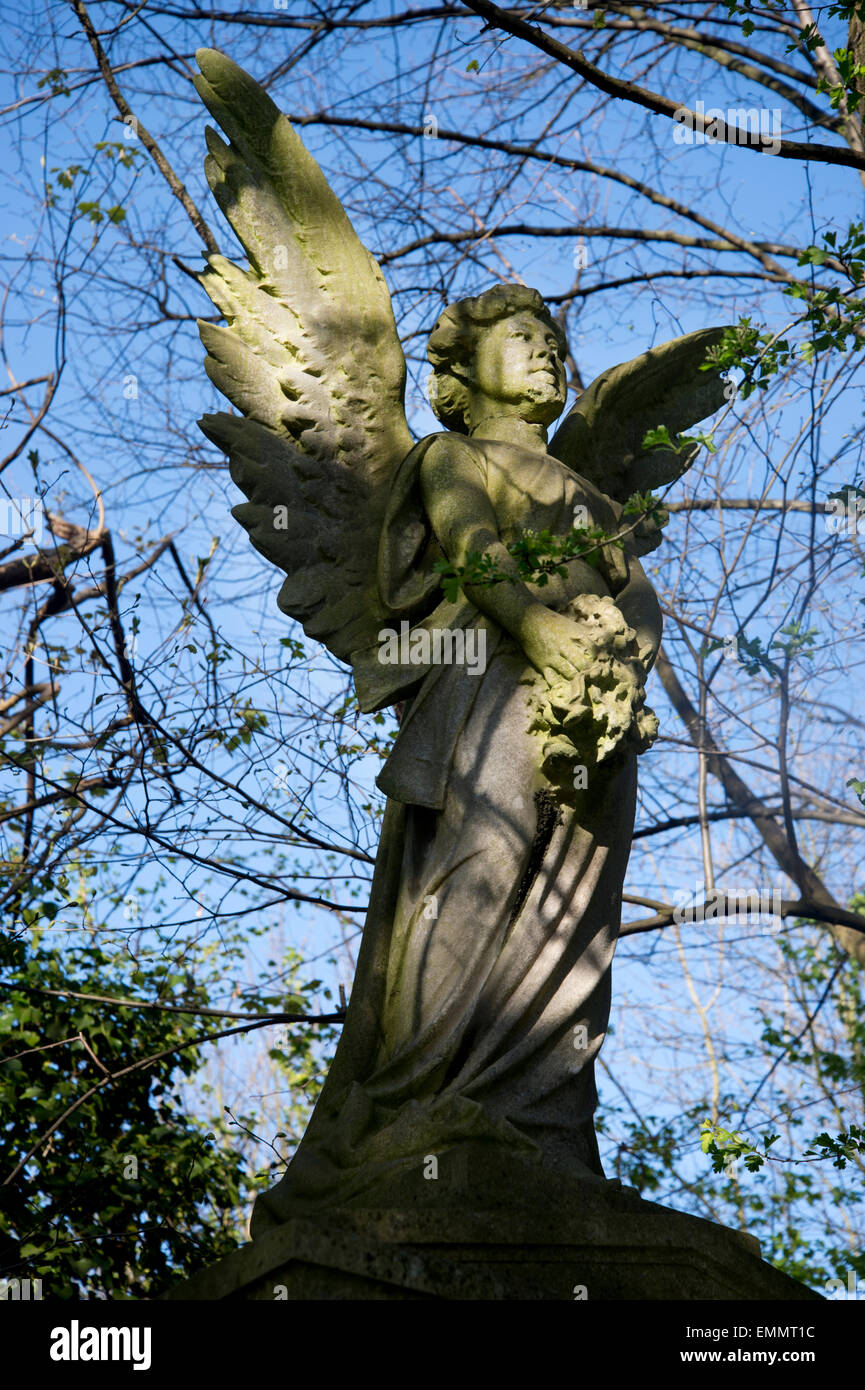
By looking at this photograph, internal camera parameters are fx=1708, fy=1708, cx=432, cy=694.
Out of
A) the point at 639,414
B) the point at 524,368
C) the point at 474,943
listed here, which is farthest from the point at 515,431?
the point at 474,943

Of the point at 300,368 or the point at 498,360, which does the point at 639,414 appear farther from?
the point at 300,368

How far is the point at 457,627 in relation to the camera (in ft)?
15.0

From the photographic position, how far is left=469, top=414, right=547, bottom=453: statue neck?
16.5 feet

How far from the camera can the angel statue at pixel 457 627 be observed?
4070 millimetres

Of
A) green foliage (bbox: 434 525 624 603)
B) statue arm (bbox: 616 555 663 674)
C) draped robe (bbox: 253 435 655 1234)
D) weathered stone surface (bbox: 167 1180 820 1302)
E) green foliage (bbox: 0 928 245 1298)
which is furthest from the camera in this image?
green foliage (bbox: 0 928 245 1298)

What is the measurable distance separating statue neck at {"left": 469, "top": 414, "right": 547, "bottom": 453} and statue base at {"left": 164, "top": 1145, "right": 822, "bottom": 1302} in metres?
2.19

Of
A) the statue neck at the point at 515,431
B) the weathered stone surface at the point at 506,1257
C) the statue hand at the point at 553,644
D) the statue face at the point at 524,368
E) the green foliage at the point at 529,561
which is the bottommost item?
the weathered stone surface at the point at 506,1257

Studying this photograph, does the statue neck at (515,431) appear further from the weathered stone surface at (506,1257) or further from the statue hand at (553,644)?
the weathered stone surface at (506,1257)

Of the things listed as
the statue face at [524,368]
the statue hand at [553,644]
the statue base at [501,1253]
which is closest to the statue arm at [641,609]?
the statue hand at [553,644]

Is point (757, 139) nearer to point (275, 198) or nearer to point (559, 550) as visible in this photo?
point (275, 198)

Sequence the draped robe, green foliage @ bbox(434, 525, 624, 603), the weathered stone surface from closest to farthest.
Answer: the weathered stone surface
the draped robe
green foliage @ bbox(434, 525, 624, 603)

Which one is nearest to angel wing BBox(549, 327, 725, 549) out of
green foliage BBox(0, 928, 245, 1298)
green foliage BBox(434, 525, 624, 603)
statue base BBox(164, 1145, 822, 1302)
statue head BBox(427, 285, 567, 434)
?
statue head BBox(427, 285, 567, 434)

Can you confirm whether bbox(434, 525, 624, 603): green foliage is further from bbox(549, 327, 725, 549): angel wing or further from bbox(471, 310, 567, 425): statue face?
bbox(549, 327, 725, 549): angel wing
